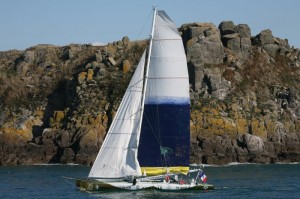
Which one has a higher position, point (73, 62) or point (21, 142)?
point (73, 62)

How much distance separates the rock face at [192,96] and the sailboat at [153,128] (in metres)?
37.3

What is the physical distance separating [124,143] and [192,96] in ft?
167

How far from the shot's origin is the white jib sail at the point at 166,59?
5016cm

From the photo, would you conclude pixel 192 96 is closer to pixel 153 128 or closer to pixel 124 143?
pixel 153 128

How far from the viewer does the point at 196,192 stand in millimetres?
51594

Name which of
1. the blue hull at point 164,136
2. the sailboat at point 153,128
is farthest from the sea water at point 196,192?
the blue hull at point 164,136

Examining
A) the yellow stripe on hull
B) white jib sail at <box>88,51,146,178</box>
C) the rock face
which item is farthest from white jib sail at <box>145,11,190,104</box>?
the rock face

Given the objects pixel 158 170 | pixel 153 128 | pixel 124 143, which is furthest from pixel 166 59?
pixel 158 170

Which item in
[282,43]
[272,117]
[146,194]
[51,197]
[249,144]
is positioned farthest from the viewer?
[282,43]

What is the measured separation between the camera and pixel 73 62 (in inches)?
4690

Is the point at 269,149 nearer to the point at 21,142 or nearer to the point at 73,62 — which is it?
the point at 21,142

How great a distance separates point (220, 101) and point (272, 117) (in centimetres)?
745

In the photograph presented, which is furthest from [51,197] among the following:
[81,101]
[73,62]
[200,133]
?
[73,62]

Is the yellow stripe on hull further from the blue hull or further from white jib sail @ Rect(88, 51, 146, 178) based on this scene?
white jib sail @ Rect(88, 51, 146, 178)
